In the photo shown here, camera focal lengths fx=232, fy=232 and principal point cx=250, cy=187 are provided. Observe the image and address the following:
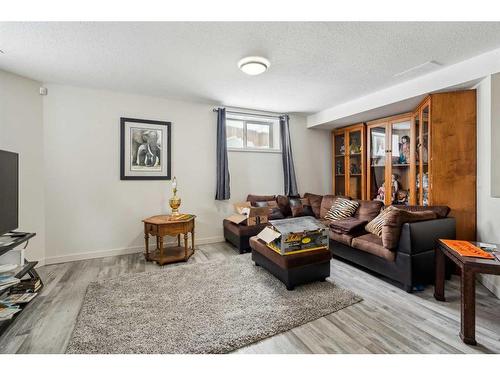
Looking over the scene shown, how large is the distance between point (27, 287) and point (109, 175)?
1587 mm

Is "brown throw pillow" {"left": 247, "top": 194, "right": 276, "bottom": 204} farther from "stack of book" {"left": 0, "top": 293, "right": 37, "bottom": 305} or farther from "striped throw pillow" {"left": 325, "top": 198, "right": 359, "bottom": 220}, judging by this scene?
"stack of book" {"left": 0, "top": 293, "right": 37, "bottom": 305}

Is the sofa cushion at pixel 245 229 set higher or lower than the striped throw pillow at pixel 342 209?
lower

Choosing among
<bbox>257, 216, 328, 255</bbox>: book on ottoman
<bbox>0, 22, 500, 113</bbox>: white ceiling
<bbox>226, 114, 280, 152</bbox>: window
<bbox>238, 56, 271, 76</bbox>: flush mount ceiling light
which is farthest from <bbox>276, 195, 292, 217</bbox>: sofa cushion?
<bbox>238, 56, 271, 76</bbox>: flush mount ceiling light

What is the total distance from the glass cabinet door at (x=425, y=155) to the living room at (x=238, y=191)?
1.1 inches

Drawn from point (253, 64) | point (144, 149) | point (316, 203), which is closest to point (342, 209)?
point (316, 203)

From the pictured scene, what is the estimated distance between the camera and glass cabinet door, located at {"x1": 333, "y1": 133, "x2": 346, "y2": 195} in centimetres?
472

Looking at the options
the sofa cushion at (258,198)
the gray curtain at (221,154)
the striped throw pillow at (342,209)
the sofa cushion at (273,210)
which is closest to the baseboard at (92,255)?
the gray curtain at (221,154)

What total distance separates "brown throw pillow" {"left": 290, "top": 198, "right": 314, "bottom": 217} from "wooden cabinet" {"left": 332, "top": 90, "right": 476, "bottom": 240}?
107 centimetres

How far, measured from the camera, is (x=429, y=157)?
2.73 metres

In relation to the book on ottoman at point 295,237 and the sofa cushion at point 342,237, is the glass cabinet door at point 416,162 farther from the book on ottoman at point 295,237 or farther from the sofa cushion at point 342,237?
the book on ottoman at point 295,237

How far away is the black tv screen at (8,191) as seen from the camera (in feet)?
6.19

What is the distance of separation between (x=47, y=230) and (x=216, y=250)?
222cm
